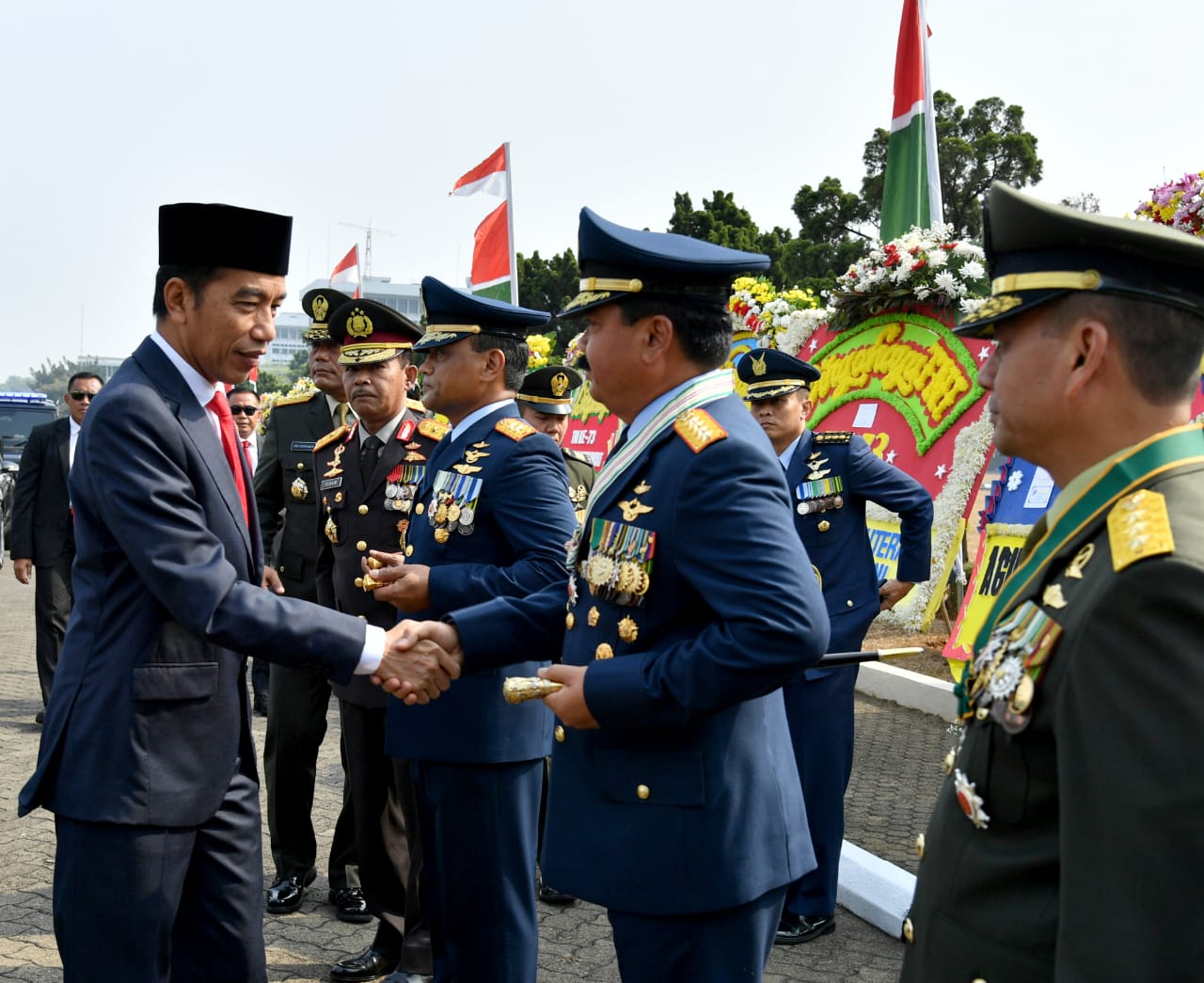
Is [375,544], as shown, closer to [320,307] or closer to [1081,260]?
[320,307]

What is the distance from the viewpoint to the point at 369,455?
4.73 metres

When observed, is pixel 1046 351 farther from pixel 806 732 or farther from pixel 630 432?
pixel 806 732

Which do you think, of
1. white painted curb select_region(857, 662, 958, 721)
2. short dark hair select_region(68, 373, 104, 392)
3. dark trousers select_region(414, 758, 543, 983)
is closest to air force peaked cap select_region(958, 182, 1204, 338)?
dark trousers select_region(414, 758, 543, 983)

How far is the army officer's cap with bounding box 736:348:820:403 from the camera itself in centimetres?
541

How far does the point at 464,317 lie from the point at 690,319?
1.54 m

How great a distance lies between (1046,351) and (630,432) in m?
1.14

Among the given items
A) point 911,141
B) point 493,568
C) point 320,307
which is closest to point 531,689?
point 493,568

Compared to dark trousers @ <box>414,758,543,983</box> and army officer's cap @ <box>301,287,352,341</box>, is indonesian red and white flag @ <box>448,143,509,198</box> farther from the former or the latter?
dark trousers @ <box>414,758,543,983</box>

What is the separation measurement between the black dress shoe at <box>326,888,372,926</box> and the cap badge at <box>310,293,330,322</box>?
304 cm

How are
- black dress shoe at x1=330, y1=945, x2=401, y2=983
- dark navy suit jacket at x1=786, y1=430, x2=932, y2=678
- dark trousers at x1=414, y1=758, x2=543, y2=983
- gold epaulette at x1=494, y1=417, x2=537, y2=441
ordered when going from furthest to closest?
dark navy suit jacket at x1=786, y1=430, x2=932, y2=678 → black dress shoe at x1=330, y1=945, x2=401, y2=983 → gold epaulette at x1=494, y1=417, x2=537, y2=441 → dark trousers at x1=414, y1=758, x2=543, y2=983

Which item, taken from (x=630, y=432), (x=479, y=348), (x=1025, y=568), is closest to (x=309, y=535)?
(x=479, y=348)

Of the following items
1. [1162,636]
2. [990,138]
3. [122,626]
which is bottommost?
[122,626]

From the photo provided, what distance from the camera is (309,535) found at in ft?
19.5

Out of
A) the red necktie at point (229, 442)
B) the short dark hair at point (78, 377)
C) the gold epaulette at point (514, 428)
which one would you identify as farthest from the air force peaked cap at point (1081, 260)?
the short dark hair at point (78, 377)
